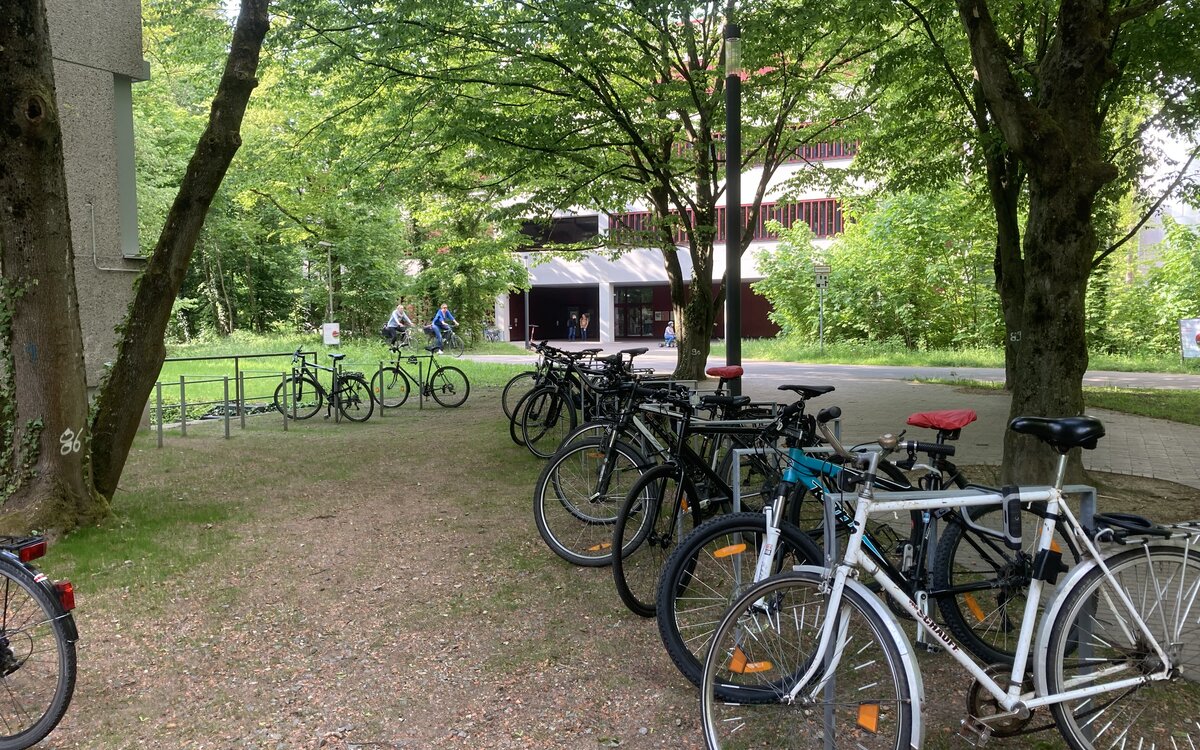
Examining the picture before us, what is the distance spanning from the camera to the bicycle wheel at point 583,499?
4.95 metres

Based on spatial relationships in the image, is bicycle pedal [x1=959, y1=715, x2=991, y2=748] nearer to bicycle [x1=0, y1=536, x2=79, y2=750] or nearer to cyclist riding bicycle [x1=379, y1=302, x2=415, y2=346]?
bicycle [x1=0, y1=536, x2=79, y2=750]

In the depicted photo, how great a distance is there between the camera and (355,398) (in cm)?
1208

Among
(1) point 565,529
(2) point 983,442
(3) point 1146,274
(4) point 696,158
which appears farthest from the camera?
(3) point 1146,274

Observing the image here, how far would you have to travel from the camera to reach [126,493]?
274 inches

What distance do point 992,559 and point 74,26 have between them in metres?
10.3

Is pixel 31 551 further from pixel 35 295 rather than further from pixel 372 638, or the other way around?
pixel 35 295

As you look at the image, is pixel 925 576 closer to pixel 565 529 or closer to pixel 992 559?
pixel 992 559

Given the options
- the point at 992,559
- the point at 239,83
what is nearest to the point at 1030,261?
the point at 992,559

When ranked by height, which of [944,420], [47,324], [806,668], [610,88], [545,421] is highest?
[610,88]

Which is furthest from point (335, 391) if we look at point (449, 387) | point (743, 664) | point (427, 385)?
point (743, 664)

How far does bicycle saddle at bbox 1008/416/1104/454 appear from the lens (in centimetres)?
266

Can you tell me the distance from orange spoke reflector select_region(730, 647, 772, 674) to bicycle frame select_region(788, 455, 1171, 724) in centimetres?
16

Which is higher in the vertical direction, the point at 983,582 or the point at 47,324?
the point at 47,324

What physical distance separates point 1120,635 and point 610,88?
1015 cm
